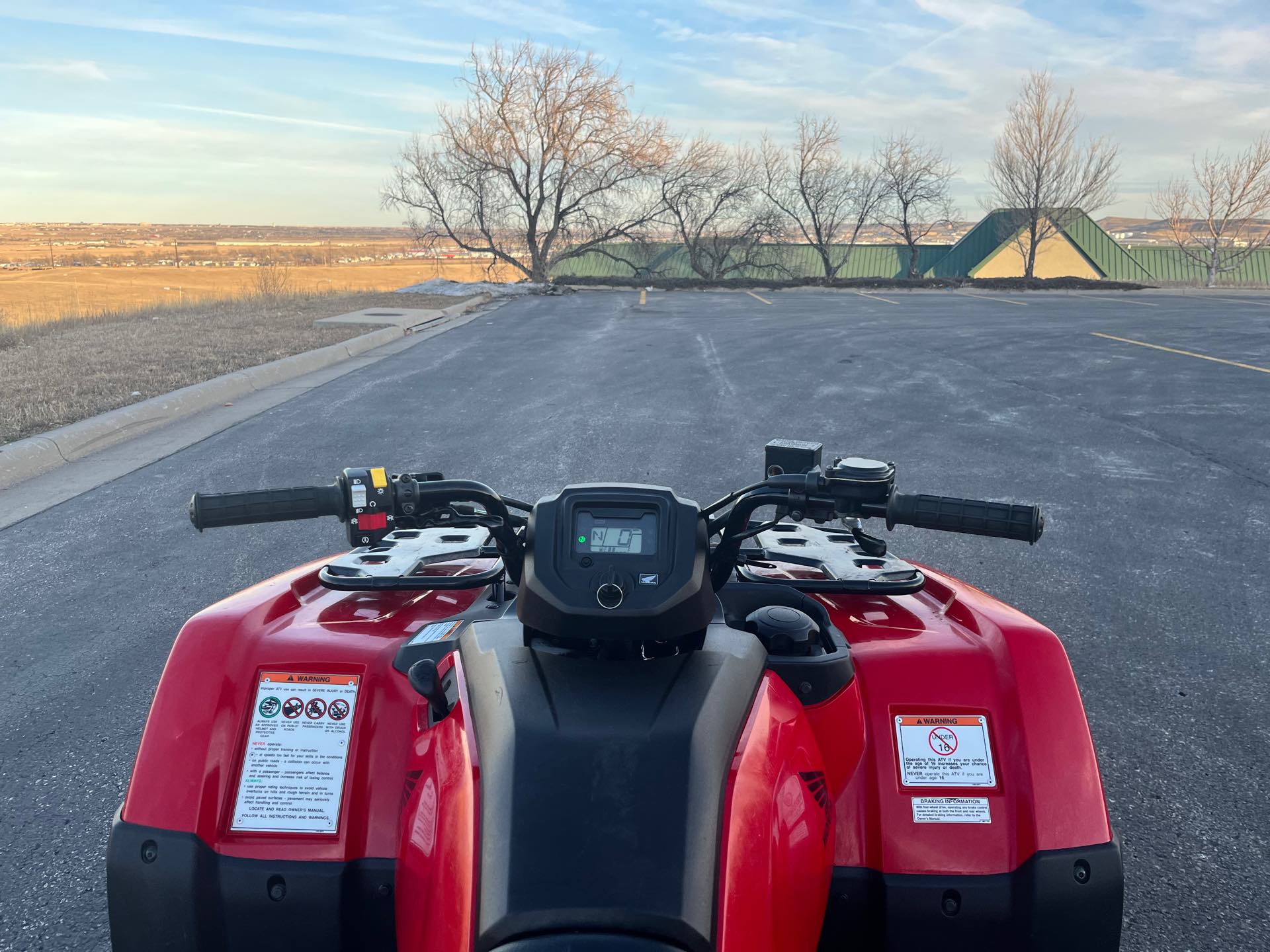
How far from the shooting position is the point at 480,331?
56.5ft

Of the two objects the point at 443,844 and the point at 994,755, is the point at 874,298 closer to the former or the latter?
the point at 994,755

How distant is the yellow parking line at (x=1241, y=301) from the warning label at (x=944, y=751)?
1058 inches

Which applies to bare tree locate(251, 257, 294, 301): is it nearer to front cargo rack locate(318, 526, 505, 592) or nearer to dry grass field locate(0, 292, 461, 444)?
dry grass field locate(0, 292, 461, 444)

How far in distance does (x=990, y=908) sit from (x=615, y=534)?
101 cm

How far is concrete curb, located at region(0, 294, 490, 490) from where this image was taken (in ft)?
22.7

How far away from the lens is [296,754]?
6.16 feet

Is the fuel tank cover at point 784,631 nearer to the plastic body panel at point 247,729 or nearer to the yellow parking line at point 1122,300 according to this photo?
the plastic body panel at point 247,729

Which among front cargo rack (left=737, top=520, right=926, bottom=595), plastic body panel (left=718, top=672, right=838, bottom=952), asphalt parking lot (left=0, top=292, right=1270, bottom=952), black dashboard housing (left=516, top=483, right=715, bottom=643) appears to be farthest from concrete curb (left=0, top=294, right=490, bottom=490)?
plastic body panel (left=718, top=672, right=838, bottom=952)

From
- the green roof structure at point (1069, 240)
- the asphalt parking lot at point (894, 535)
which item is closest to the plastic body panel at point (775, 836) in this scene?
the asphalt parking lot at point (894, 535)

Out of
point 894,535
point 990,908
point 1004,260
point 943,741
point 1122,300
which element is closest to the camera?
point 990,908

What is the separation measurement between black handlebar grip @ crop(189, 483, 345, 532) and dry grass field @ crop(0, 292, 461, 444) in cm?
657

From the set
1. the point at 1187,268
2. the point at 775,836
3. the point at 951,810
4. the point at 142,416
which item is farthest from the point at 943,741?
the point at 1187,268

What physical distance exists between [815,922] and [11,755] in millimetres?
2791

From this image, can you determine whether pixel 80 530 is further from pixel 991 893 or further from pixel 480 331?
pixel 480 331
